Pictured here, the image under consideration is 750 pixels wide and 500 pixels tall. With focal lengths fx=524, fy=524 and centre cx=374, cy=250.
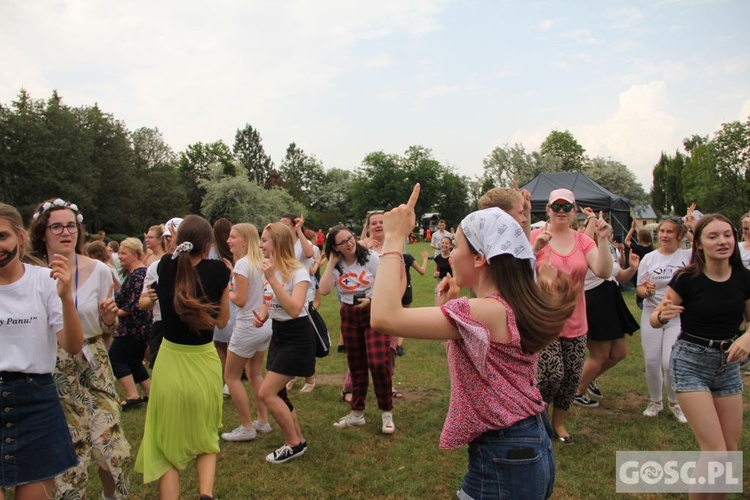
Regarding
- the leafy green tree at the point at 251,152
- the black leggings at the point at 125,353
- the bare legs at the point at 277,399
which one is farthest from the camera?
the leafy green tree at the point at 251,152

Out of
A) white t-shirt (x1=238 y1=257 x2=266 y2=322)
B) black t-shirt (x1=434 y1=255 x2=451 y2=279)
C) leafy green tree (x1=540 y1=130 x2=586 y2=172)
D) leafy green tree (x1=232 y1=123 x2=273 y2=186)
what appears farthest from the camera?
leafy green tree (x1=232 y1=123 x2=273 y2=186)

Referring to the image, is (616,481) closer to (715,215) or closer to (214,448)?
(715,215)

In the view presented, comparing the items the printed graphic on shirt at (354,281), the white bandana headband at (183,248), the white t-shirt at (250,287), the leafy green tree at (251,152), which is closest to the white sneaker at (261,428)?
the white t-shirt at (250,287)

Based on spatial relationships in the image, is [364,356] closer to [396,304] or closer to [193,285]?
[193,285]

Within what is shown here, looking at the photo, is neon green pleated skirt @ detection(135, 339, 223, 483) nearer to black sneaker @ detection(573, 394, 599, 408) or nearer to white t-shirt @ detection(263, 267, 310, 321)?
white t-shirt @ detection(263, 267, 310, 321)

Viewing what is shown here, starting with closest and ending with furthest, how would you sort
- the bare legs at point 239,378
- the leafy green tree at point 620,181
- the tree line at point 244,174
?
1. the bare legs at point 239,378
2. the tree line at point 244,174
3. the leafy green tree at point 620,181

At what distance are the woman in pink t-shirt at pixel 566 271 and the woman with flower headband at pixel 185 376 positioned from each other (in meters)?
2.85

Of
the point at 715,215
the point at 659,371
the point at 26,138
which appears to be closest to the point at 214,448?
the point at 715,215

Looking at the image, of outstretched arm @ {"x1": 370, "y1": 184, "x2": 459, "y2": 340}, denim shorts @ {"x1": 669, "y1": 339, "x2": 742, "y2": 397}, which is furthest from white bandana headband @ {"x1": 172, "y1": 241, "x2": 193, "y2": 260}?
denim shorts @ {"x1": 669, "y1": 339, "x2": 742, "y2": 397}

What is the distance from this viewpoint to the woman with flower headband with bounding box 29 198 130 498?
345cm

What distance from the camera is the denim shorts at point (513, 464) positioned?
7.04 ft

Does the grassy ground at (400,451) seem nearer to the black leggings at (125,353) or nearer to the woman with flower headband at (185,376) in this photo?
the black leggings at (125,353)

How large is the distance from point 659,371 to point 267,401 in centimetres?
430

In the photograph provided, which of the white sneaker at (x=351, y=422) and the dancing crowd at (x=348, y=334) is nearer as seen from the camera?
the dancing crowd at (x=348, y=334)
